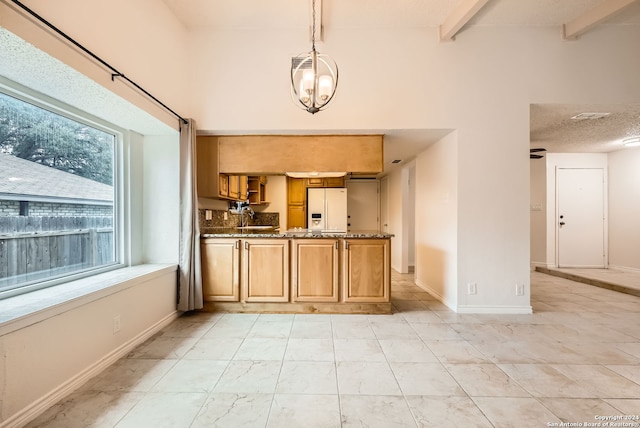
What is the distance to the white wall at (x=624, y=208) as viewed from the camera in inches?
211

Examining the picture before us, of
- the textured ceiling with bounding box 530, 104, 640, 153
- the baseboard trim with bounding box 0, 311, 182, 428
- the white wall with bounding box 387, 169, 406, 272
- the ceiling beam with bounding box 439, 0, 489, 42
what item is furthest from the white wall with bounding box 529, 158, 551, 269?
the baseboard trim with bounding box 0, 311, 182, 428

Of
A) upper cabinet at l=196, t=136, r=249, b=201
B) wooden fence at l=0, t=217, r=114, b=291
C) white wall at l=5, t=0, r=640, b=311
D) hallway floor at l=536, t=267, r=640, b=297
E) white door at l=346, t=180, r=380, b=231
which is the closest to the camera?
wooden fence at l=0, t=217, r=114, b=291

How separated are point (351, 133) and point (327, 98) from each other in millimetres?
1109

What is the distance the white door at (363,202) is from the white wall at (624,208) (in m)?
4.81

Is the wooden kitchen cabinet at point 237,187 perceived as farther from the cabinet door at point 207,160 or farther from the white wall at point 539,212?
the white wall at point 539,212

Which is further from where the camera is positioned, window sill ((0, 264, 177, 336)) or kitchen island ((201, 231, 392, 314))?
kitchen island ((201, 231, 392, 314))

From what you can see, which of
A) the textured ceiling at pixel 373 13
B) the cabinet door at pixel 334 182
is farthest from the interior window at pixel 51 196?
the cabinet door at pixel 334 182

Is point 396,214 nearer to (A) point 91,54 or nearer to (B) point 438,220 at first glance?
(B) point 438,220

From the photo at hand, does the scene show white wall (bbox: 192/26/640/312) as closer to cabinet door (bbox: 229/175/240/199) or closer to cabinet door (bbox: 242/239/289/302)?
cabinet door (bbox: 229/175/240/199)

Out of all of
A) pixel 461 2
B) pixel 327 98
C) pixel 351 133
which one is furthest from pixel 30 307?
pixel 461 2

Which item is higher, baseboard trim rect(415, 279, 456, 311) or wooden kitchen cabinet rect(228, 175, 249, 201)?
wooden kitchen cabinet rect(228, 175, 249, 201)

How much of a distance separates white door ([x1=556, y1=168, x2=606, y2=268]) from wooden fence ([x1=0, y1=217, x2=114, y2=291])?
26.1ft

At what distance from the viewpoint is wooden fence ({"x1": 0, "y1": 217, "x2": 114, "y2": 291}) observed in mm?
1867

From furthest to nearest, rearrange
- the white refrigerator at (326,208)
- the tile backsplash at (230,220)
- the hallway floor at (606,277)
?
1. the white refrigerator at (326,208)
2. the hallway floor at (606,277)
3. the tile backsplash at (230,220)
